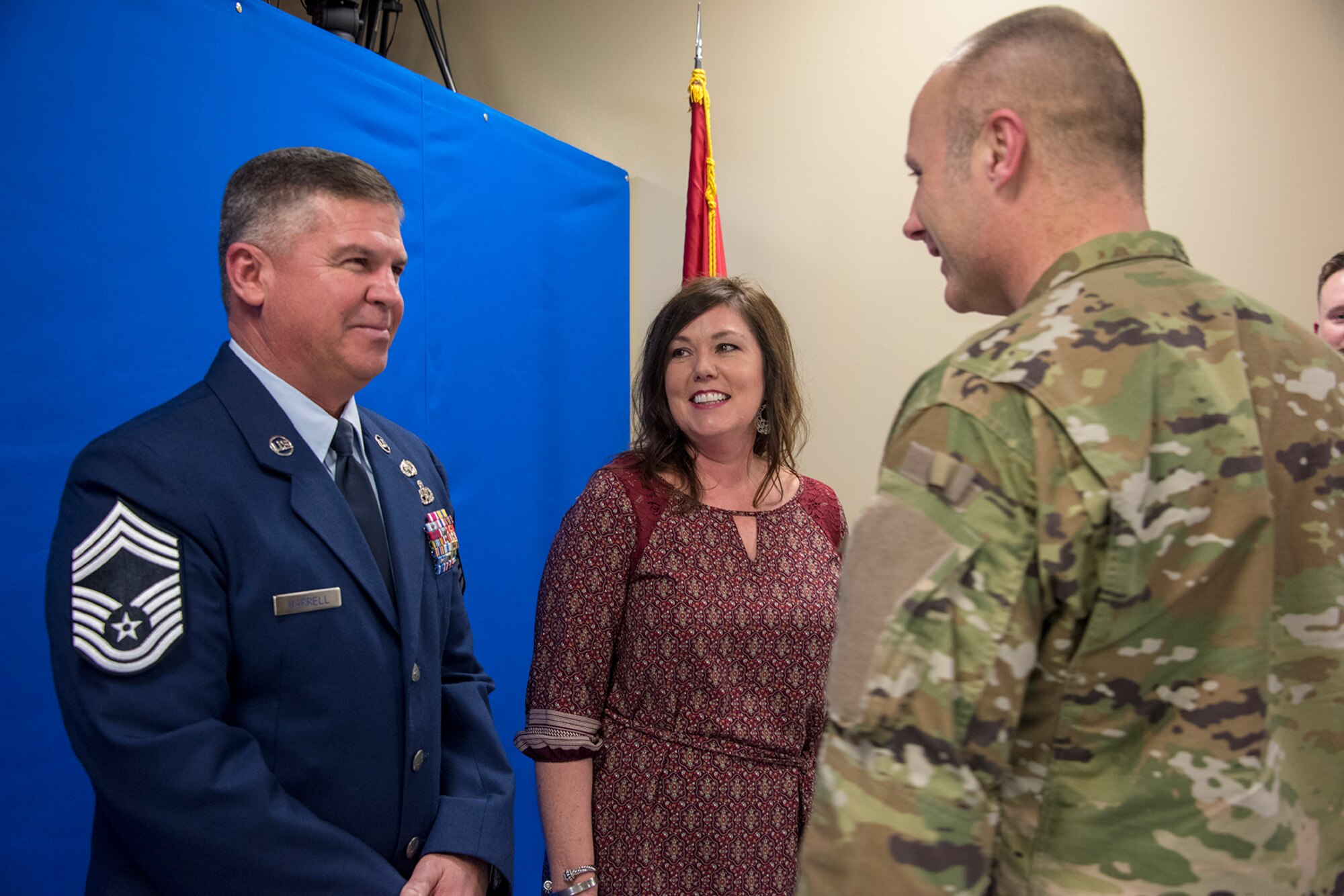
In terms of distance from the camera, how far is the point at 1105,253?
879mm

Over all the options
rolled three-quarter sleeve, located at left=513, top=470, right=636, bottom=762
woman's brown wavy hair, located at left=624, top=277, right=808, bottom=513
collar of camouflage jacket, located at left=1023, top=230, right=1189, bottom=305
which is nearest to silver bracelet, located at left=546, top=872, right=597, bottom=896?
A: rolled three-quarter sleeve, located at left=513, top=470, right=636, bottom=762

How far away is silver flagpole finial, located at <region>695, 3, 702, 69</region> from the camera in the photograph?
273 centimetres

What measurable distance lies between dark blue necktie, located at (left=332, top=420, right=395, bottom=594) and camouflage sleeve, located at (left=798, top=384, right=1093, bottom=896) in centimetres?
75

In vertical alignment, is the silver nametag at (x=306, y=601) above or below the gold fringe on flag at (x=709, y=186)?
below

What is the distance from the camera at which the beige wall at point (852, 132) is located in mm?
2596

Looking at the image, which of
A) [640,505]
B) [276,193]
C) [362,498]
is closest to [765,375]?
[640,505]

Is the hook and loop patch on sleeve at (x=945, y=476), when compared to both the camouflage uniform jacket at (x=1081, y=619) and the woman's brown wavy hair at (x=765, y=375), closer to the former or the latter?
the camouflage uniform jacket at (x=1081, y=619)

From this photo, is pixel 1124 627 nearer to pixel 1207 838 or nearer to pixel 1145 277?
pixel 1207 838

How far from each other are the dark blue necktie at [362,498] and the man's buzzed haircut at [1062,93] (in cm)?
86

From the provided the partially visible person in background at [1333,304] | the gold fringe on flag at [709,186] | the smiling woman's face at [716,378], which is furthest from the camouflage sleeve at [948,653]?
the gold fringe on flag at [709,186]

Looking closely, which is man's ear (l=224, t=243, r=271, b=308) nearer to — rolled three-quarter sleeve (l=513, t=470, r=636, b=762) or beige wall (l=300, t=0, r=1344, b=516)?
rolled three-quarter sleeve (l=513, t=470, r=636, b=762)

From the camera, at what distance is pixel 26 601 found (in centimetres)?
151

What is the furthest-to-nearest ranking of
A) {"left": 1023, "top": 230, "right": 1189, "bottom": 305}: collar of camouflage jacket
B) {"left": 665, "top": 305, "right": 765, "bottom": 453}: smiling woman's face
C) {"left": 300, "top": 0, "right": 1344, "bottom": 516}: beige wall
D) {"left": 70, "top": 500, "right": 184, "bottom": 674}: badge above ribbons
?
{"left": 300, "top": 0, "right": 1344, "bottom": 516}: beige wall
{"left": 665, "top": 305, "right": 765, "bottom": 453}: smiling woman's face
{"left": 70, "top": 500, "right": 184, "bottom": 674}: badge above ribbons
{"left": 1023, "top": 230, "right": 1189, "bottom": 305}: collar of camouflage jacket

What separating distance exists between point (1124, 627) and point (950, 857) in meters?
0.23
